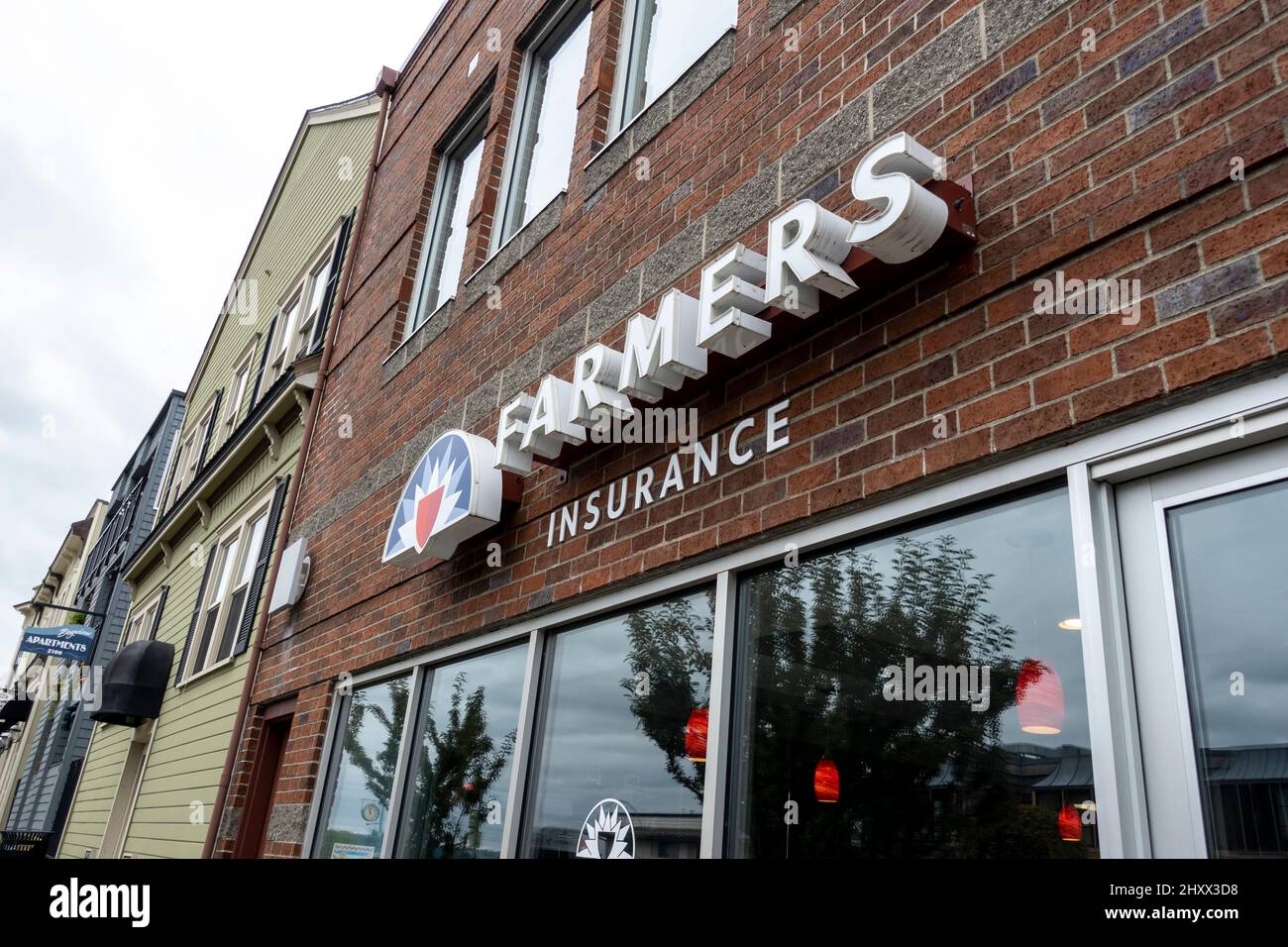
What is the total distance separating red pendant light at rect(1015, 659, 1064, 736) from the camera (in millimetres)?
2461

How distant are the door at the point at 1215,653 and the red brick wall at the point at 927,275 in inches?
10.6

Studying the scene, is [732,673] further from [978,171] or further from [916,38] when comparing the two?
[916,38]

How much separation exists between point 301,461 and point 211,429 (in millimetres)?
9183

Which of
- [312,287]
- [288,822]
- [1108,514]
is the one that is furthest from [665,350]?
[312,287]

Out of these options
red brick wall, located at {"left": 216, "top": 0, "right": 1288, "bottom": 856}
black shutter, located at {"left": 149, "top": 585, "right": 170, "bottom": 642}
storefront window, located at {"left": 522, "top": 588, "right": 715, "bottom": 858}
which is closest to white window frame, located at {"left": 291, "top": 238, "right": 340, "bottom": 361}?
black shutter, located at {"left": 149, "top": 585, "right": 170, "bottom": 642}

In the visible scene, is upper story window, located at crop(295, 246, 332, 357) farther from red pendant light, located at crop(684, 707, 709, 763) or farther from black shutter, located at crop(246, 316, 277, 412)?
red pendant light, located at crop(684, 707, 709, 763)

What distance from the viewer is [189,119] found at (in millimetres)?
38750

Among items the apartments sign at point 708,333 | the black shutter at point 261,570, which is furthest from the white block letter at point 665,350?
the black shutter at point 261,570

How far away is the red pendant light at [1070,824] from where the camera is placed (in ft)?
7.59

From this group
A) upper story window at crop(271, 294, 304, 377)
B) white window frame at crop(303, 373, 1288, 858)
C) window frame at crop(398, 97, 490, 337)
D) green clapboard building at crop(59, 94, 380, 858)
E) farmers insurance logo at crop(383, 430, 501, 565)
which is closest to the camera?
white window frame at crop(303, 373, 1288, 858)

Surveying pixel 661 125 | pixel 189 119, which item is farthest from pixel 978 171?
pixel 189 119

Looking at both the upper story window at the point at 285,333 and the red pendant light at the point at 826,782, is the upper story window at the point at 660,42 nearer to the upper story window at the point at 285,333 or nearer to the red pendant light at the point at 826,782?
the red pendant light at the point at 826,782

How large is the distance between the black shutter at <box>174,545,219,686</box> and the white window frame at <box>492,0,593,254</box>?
7.67 metres

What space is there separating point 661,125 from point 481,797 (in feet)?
11.5
